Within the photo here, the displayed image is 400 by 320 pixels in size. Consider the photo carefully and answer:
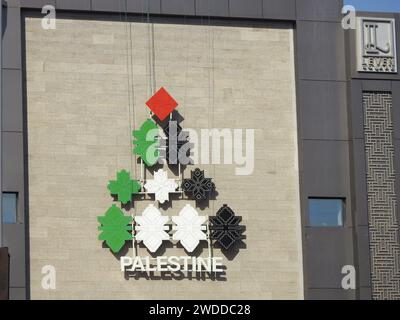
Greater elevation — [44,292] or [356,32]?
[356,32]

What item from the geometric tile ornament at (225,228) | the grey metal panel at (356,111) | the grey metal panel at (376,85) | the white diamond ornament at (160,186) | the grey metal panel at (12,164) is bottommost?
the geometric tile ornament at (225,228)

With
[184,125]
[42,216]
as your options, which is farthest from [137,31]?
[42,216]

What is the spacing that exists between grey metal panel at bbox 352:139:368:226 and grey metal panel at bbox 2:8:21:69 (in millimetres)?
8862

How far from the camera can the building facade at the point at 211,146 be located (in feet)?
92.3

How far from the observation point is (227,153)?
1152 inches

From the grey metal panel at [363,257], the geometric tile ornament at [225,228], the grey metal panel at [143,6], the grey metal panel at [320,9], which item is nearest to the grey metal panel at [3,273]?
the geometric tile ornament at [225,228]

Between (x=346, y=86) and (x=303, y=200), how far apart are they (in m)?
3.29

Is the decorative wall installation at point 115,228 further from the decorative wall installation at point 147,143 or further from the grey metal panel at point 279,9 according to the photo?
the grey metal panel at point 279,9

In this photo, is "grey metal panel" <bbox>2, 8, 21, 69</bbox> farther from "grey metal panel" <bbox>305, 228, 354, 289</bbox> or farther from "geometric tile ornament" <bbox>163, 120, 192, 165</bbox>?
"grey metal panel" <bbox>305, 228, 354, 289</bbox>

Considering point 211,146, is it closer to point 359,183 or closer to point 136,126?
point 136,126

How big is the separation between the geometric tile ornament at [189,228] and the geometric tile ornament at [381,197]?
4380mm

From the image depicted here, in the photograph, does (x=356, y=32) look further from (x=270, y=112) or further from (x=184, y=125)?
(x=184, y=125)

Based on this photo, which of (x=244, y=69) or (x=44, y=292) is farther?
(x=244, y=69)

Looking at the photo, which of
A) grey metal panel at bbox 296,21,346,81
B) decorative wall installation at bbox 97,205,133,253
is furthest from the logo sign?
decorative wall installation at bbox 97,205,133,253
